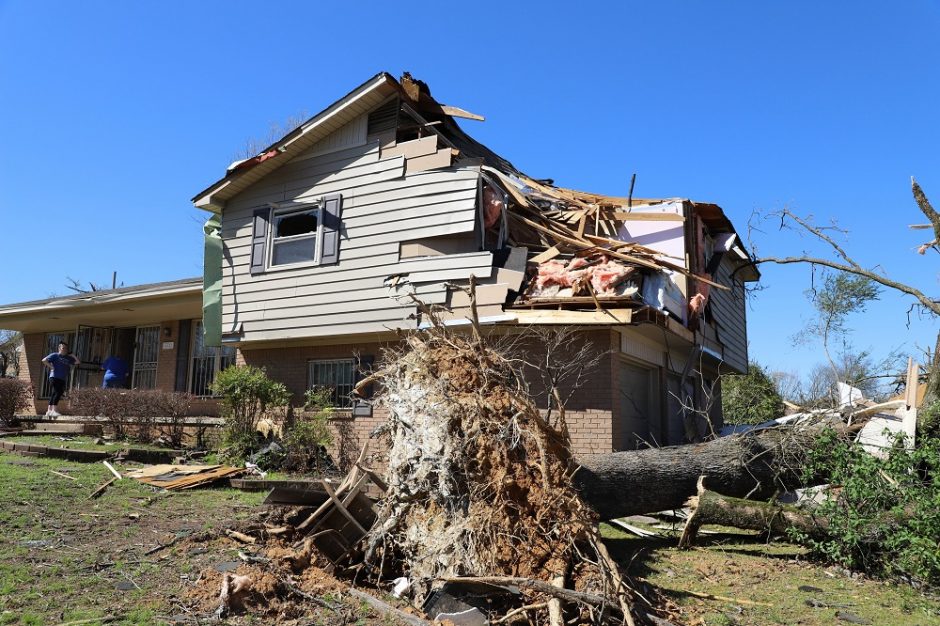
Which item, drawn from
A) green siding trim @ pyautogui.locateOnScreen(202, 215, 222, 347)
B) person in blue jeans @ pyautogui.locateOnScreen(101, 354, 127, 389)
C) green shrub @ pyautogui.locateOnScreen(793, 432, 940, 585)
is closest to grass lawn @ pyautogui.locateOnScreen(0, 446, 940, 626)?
green shrub @ pyautogui.locateOnScreen(793, 432, 940, 585)

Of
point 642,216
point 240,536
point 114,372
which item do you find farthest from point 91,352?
point 642,216

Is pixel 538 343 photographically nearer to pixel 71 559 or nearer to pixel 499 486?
pixel 499 486

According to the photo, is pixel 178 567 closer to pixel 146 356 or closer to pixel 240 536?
pixel 240 536

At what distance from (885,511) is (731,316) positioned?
9945 millimetres

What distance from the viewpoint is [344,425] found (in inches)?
490

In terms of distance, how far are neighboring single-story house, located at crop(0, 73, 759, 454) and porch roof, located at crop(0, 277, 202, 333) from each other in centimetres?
36

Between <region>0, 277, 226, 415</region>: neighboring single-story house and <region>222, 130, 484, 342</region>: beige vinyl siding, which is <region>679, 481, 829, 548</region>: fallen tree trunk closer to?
<region>222, 130, 484, 342</region>: beige vinyl siding

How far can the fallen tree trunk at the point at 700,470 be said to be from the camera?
7.99 metres

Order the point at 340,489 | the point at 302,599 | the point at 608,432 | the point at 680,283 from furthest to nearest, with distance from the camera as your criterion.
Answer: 1. the point at 680,283
2. the point at 608,432
3. the point at 340,489
4. the point at 302,599

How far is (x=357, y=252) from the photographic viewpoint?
12445 millimetres

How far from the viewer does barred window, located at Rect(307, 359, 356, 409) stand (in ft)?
42.0

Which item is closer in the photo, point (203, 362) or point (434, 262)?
point (434, 262)

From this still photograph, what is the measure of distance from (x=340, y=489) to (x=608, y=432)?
15.9 ft

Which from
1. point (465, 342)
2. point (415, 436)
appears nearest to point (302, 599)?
point (415, 436)
